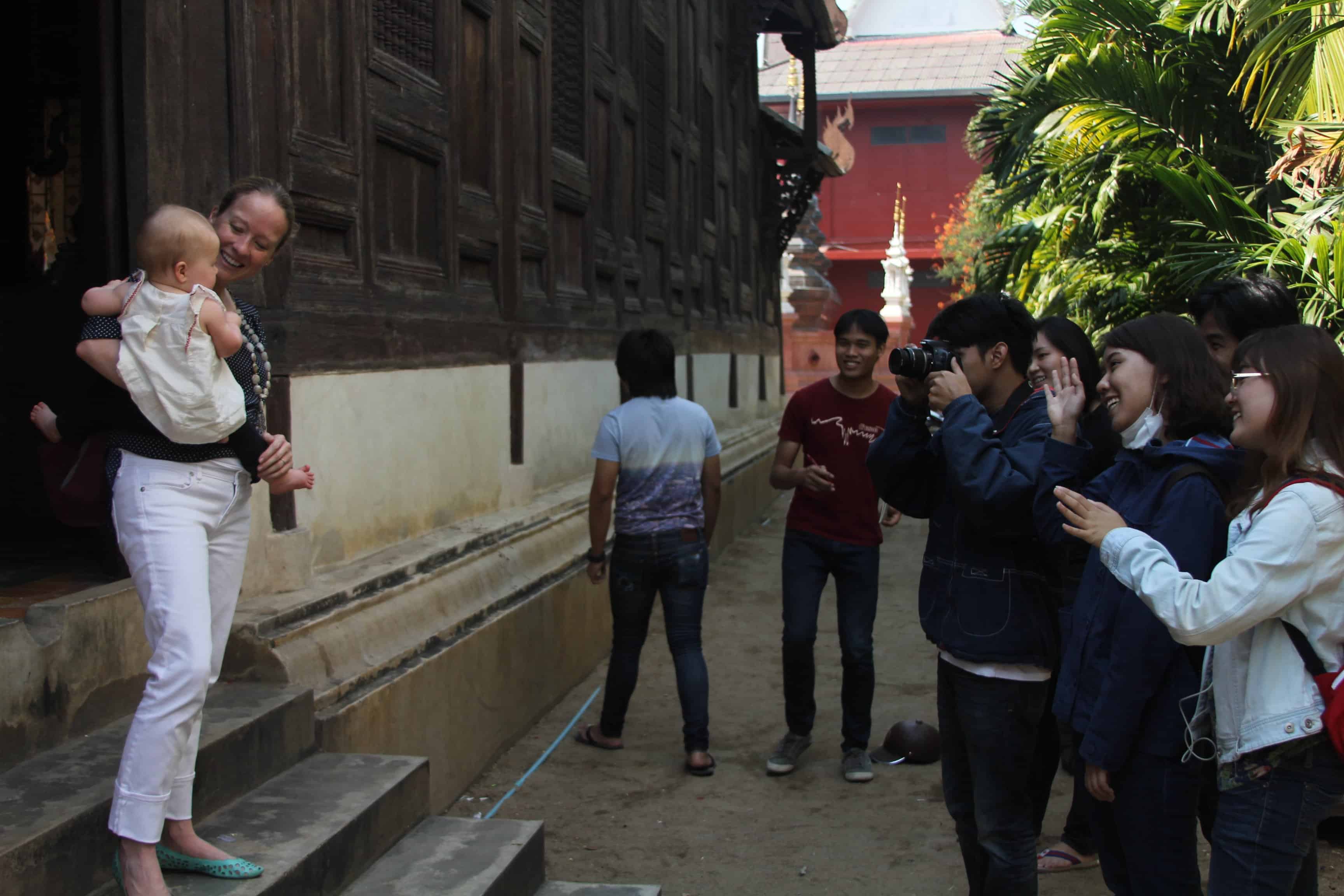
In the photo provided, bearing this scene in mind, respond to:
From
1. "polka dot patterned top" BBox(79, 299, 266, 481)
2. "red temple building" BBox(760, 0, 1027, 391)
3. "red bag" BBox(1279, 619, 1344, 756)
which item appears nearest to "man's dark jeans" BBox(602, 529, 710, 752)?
"polka dot patterned top" BBox(79, 299, 266, 481)

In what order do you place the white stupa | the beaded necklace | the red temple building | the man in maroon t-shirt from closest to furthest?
1. the beaded necklace
2. the man in maroon t-shirt
3. the white stupa
4. the red temple building

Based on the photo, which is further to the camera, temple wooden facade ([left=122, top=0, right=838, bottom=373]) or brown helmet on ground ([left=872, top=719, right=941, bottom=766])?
brown helmet on ground ([left=872, top=719, right=941, bottom=766])

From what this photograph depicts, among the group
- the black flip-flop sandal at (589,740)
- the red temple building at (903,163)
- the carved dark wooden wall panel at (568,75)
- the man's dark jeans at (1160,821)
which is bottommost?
the black flip-flop sandal at (589,740)

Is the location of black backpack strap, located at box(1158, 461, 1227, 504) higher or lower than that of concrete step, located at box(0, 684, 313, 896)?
higher

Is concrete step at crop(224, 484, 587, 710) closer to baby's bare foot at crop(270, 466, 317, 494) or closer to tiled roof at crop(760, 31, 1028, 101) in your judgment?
baby's bare foot at crop(270, 466, 317, 494)

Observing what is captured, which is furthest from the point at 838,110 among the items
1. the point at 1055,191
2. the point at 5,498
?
the point at 5,498

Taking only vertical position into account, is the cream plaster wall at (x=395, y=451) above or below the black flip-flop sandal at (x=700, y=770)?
above

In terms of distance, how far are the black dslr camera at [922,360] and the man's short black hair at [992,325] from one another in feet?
0.39

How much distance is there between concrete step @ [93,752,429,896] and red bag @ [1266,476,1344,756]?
226 centimetres

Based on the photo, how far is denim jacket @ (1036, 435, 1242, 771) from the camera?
9.00ft

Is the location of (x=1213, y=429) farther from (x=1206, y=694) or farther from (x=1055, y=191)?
(x=1055, y=191)

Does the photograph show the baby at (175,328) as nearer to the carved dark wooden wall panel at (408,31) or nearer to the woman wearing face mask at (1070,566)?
the woman wearing face mask at (1070,566)

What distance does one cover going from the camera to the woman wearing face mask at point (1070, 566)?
375cm

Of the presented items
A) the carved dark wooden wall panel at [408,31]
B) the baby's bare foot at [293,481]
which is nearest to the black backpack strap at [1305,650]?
the baby's bare foot at [293,481]
